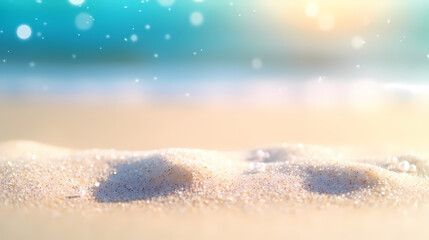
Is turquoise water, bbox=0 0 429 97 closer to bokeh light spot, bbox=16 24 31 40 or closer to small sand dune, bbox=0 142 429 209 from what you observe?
bokeh light spot, bbox=16 24 31 40

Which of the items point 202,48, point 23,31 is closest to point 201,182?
point 202,48

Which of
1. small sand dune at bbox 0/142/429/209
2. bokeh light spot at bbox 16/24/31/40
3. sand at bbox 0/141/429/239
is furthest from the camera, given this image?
bokeh light spot at bbox 16/24/31/40

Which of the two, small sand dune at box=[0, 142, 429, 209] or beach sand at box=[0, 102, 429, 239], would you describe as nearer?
beach sand at box=[0, 102, 429, 239]

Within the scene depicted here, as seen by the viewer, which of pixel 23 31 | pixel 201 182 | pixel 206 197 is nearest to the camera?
pixel 206 197

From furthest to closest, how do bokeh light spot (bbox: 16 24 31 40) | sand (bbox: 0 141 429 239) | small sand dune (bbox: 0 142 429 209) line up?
bokeh light spot (bbox: 16 24 31 40), small sand dune (bbox: 0 142 429 209), sand (bbox: 0 141 429 239)

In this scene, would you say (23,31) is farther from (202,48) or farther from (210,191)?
(210,191)

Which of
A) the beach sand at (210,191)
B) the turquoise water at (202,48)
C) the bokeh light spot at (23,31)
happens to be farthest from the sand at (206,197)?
the bokeh light spot at (23,31)

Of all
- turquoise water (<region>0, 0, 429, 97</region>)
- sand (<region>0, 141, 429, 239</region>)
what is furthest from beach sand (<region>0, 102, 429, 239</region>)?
turquoise water (<region>0, 0, 429, 97</region>)
